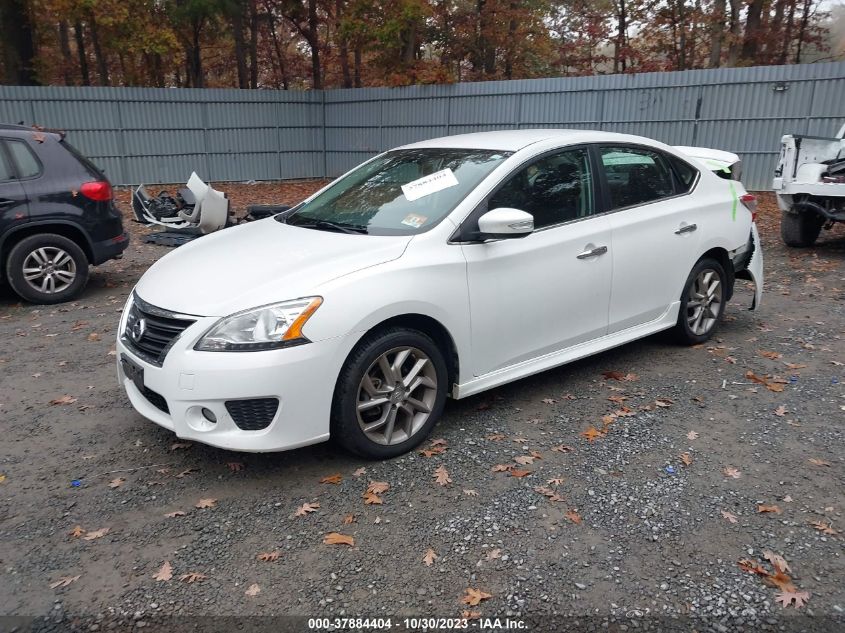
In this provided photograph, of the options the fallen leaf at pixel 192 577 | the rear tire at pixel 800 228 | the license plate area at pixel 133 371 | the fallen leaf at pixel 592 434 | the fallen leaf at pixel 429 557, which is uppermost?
the license plate area at pixel 133 371

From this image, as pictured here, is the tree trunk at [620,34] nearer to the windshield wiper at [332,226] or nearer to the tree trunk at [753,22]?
the tree trunk at [753,22]

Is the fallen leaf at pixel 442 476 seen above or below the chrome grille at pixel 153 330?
below

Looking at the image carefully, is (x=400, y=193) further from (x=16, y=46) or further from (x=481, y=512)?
(x=16, y=46)

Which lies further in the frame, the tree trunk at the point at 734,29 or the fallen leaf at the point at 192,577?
the tree trunk at the point at 734,29

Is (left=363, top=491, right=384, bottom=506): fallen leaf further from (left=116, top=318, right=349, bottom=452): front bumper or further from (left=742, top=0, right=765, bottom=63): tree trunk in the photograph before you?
(left=742, top=0, right=765, bottom=63): tree trunk

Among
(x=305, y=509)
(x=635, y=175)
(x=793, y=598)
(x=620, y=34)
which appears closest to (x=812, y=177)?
(x=635, y=175)

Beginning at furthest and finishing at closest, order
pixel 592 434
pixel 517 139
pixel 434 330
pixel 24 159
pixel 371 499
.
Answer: pixel 24 159 → pixel 517 139 → pixel 592 434 → pixel 434 330 → pixel 371 499

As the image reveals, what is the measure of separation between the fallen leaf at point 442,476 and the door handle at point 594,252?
1669 mm

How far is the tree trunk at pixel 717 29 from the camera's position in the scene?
20.8 meters

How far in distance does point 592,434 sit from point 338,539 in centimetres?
175

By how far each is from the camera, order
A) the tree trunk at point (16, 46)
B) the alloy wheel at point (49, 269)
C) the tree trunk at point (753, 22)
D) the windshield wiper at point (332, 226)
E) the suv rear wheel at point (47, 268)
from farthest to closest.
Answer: the tree trunk at point (753, 22) → the tree trunk at point (16, 46) → the alloy wheel at point (49, 269) → the suv rear wheel at point (47, 268) → the windshield wiper at point (332, 226)

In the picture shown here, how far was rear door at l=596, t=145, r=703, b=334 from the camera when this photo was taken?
4.77m

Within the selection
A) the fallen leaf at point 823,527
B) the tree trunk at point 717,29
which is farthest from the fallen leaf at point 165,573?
the tree trunk at point 717,29

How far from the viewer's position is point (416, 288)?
12.1ft
